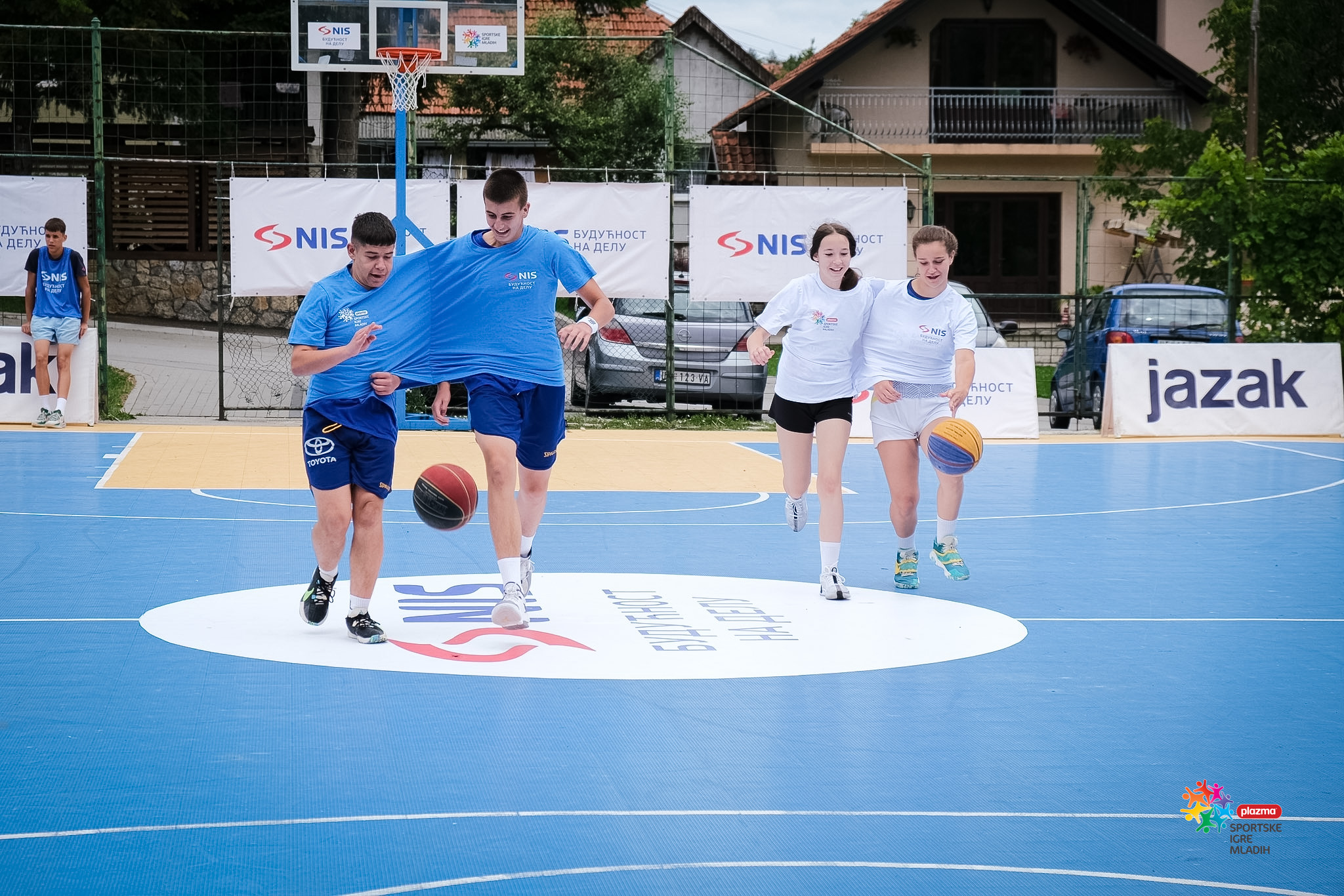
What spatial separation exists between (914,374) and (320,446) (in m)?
3.45

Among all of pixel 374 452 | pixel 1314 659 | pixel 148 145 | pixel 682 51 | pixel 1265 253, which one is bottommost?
pixel 1314 659

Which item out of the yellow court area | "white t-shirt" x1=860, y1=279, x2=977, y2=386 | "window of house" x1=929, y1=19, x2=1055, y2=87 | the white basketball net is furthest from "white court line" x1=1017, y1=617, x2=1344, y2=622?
"window of house" x1=929, y1=19, x2=1055, y2=87

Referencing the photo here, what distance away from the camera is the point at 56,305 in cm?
1627

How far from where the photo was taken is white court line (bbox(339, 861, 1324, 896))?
3.91m

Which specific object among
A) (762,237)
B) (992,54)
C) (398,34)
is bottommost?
(762,237)

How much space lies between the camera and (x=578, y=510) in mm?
11422

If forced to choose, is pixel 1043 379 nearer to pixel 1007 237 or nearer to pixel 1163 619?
pixel 1007 237

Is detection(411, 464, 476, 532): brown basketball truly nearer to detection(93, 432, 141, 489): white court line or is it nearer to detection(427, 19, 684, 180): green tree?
detection(93, 432, 141, 489): white court line

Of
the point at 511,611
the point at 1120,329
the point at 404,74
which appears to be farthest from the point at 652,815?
the point at 1120,329

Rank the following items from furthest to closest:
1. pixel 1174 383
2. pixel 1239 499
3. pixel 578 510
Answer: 1. pixel 1174 383
2. pixel 1239 499
3. pixel 578 510

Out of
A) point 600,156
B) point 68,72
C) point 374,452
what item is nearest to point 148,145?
point 68,72

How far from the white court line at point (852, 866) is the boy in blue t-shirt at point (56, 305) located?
13877 millimetres

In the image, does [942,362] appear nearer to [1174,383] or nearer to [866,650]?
[866,650]

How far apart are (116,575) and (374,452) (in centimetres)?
245
